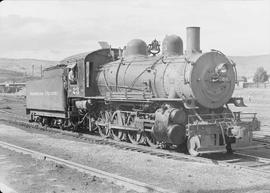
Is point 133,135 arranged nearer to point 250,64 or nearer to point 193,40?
point 193,40

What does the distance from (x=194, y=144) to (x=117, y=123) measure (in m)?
4.17

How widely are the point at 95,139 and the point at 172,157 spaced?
5.01m

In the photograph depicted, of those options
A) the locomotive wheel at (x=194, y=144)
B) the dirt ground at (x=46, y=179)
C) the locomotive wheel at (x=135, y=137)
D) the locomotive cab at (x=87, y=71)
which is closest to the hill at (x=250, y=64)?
the locomotive cab at (x=87, y=71)

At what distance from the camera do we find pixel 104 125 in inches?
612

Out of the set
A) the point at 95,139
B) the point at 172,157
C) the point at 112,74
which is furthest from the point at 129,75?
the point at 172,157

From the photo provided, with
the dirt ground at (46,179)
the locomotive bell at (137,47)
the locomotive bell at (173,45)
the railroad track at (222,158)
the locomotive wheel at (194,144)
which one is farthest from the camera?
the locomotive bell at (137,47)

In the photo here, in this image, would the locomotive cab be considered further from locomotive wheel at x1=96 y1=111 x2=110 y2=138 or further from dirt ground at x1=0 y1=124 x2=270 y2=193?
dirt ground at x1=0 y1=124 x2=270 y2=193

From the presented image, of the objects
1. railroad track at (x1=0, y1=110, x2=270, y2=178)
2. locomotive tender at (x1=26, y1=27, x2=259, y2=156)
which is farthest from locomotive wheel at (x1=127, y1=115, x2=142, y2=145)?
railroad track at (x1=0, y1=110, x2=270, y2=178)

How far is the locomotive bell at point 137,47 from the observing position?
1535cm

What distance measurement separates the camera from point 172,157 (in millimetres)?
11312

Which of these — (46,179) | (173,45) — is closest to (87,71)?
(173,45)

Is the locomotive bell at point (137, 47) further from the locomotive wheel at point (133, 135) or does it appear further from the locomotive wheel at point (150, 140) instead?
the locomotive wheel at point (150, 140)

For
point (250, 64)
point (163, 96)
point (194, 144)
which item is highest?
point (250, 64)

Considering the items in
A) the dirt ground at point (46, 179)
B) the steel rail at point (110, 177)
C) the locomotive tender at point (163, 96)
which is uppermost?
the locomotive tender at point (163, 96)
